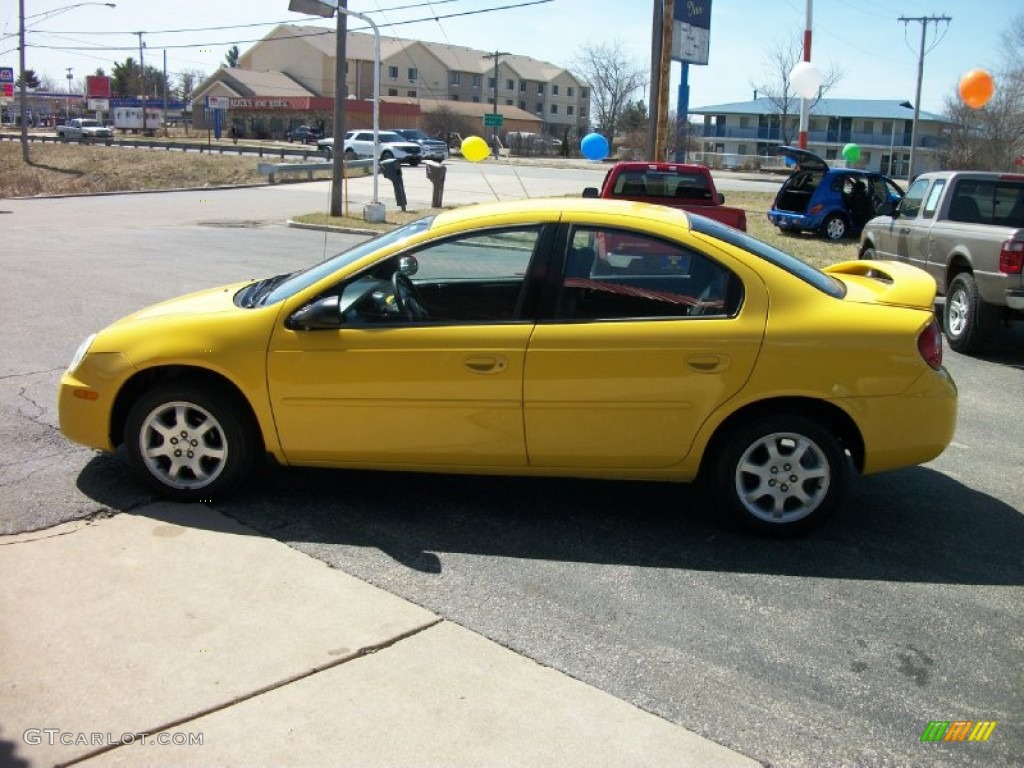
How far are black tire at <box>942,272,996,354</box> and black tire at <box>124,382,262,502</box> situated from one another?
7270 mm

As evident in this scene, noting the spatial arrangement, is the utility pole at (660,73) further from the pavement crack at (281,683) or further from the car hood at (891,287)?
the pavement crack at (281,683)

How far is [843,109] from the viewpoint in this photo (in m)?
87.9

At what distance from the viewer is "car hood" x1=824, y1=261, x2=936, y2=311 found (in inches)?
183

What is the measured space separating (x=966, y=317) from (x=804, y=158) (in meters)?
10.5

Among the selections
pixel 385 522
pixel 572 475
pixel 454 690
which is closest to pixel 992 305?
pixel 572 475

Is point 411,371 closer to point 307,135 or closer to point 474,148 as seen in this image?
point 474,148

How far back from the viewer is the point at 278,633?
3.58 metres

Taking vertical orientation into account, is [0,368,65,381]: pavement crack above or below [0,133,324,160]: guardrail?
below

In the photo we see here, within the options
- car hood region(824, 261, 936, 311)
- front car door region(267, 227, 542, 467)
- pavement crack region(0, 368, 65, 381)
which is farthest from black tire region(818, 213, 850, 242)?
front car door region(267, 227, 542, 467)

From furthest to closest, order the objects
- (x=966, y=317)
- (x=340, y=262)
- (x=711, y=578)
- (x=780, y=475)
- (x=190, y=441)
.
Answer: (x=966, y=317) → (x=340, y=262) → (x=190, y=441) → (x=780, y=475) → (x=711, y=578)

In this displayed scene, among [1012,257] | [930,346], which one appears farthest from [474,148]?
[930,346]

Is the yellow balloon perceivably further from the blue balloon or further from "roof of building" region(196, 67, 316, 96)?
"roof of building" region(196, 67, 316, 96)

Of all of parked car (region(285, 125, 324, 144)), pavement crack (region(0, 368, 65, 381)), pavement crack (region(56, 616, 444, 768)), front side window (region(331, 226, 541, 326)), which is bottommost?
pavement crack (region(56, 616, 444, 768))

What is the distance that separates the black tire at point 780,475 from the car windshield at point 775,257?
71 cm
